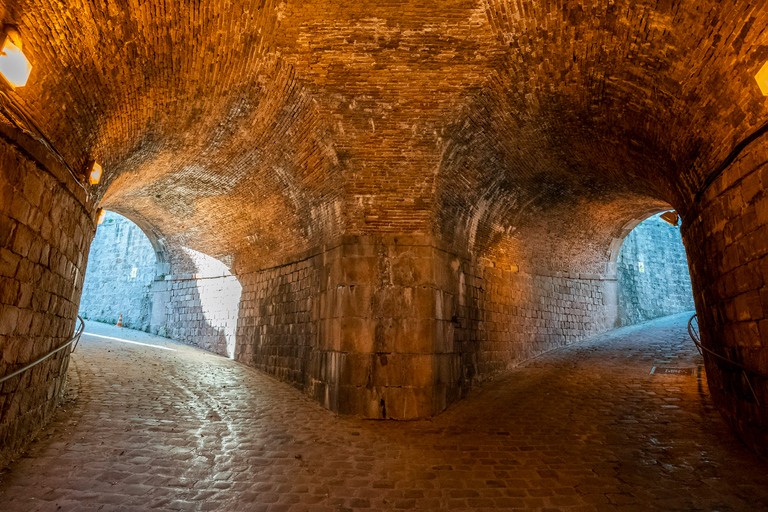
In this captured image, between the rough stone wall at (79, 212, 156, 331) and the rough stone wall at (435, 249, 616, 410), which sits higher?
the rough stone wall at (79, 212, 156, 331)

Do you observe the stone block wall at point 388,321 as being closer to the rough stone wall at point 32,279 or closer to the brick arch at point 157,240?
the brick arch at point 157,240

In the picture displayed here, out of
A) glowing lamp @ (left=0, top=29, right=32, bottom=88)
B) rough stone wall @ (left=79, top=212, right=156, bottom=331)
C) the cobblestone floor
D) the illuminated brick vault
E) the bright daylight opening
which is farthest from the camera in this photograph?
rough stone wall @ (left=79, top=212, right=156, bottom=331)

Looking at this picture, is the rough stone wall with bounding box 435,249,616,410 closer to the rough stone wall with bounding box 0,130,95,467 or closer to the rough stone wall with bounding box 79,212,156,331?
the rough stone wall with bounding box 0,130,95,467

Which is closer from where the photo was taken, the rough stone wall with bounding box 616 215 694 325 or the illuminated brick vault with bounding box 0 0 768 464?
the illuminated brick vault with bounding box 0 0 768 464

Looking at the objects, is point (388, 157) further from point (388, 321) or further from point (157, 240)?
point (157, 240)

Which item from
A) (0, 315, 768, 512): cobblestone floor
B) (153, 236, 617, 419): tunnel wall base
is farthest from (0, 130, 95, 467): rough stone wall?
(153, 236, 617, 419): tunnel wall base

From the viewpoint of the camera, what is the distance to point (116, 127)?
5.44 metres

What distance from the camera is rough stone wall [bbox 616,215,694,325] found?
49.8 feet

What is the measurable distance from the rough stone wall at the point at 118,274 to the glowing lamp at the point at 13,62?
13.8 metres

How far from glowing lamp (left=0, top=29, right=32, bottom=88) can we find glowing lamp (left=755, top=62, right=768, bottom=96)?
5729 millimetres

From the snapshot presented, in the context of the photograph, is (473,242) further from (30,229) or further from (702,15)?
(30,229)

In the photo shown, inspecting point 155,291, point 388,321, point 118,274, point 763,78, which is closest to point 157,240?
point 155,291

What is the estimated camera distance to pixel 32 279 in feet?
14.1

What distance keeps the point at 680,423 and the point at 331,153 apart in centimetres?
624
